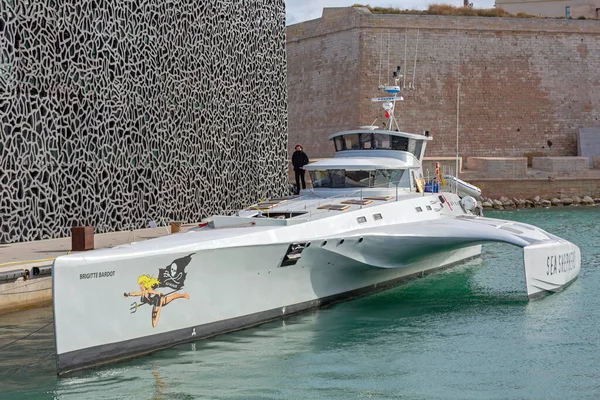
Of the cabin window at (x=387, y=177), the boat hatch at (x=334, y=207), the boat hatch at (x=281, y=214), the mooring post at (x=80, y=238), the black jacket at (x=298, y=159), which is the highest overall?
the black jacket at (x=298, y=159)

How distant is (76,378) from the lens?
28.7ft

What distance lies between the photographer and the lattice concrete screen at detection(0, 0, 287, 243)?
16.5 m

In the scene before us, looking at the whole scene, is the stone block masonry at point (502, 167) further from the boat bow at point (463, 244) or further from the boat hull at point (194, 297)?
the boat hull at point (194, 297)

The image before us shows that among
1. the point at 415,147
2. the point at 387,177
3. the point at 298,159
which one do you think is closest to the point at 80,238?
the point at 387,177

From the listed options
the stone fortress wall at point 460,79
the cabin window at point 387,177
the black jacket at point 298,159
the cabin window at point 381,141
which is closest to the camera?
the cabin window at point 387,177

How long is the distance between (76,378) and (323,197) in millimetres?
6124

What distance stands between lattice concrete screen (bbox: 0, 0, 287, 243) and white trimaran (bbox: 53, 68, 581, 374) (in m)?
5.36

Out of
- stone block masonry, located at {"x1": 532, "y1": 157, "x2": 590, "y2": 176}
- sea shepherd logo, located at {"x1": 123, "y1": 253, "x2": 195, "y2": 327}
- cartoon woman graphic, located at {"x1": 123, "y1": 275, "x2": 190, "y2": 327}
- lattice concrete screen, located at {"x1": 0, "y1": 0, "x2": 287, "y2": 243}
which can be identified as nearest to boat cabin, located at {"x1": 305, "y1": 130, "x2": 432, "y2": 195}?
sea shepherd logo, located at {"x1": 123, "y1": 253, "x2": 195, "y2": 327}

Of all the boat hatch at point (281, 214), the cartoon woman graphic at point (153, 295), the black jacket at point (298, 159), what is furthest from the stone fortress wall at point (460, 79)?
the cartoon woman graphic at point (153, 295)

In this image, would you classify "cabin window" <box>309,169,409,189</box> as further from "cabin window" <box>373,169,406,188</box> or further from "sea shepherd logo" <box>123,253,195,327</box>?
"sea shepherd logo" <box>123,253,195,327</box>

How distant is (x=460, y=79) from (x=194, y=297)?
1274 inches

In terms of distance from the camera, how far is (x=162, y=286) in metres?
9.42

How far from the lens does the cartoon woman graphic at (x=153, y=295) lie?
9.21 meters

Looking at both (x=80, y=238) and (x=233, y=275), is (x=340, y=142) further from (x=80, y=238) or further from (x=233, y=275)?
(x=233, y=275)
